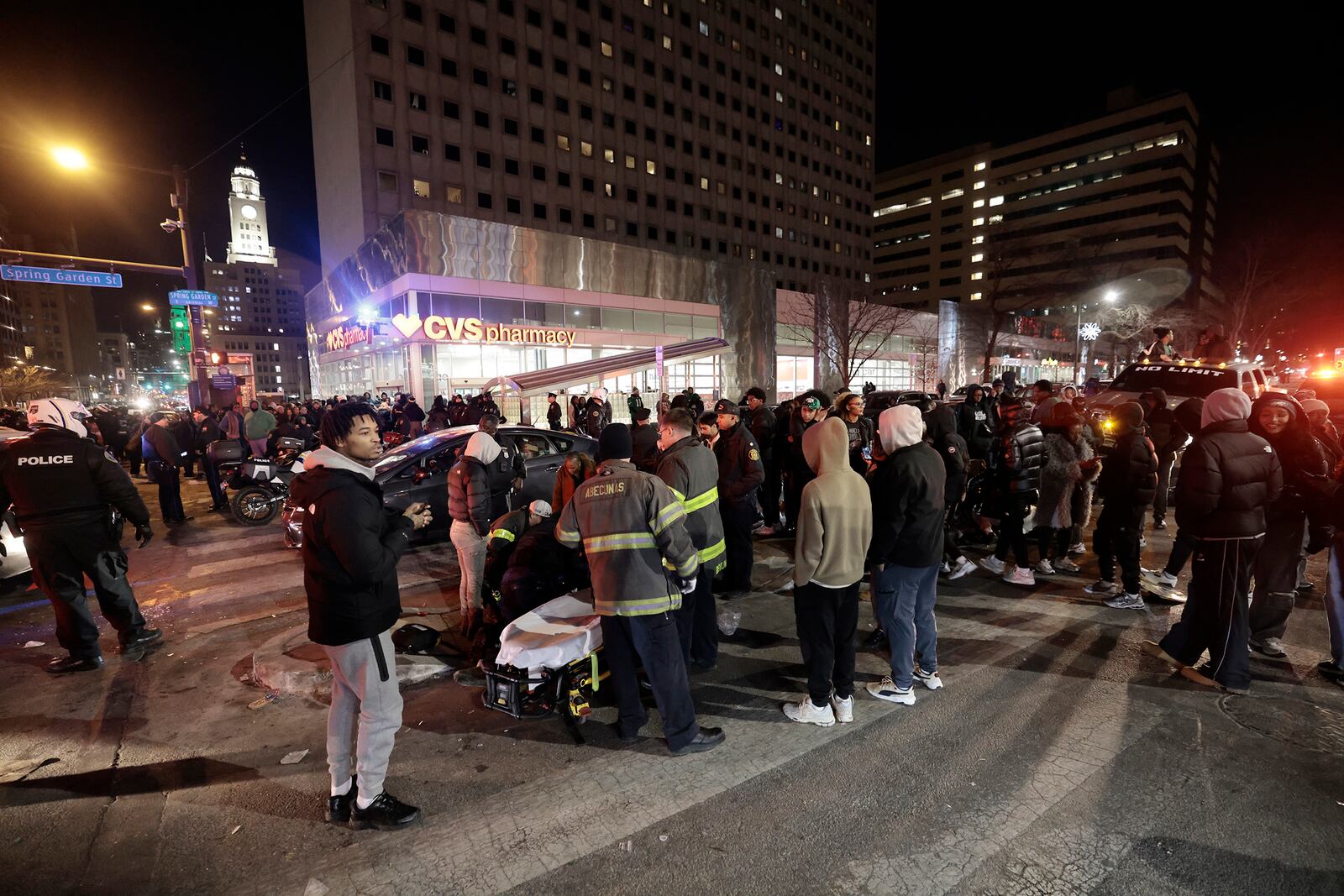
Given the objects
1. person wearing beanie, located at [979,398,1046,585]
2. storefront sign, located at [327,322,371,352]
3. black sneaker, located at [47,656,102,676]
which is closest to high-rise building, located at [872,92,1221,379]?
storefront sign, located at [327,322,371,352]

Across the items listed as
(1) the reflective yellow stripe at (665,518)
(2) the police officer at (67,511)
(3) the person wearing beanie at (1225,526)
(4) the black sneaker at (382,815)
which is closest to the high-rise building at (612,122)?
(2) the police officer at (67,511)

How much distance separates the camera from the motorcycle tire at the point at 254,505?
369 inches

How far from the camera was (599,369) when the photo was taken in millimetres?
25031

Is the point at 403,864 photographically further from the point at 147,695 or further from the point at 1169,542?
the point at 1169,542

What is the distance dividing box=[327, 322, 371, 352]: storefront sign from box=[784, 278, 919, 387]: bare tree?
22.6 metres

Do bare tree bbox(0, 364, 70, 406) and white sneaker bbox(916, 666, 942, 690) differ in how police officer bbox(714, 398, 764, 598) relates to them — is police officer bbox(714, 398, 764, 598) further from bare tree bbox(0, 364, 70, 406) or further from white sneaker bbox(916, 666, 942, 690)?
bare tree bbox(0, 364, 70, 406)

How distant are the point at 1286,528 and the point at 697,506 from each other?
473cm

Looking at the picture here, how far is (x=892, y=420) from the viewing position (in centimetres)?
388

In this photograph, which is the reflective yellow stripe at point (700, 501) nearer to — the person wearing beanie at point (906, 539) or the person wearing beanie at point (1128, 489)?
the person wearing beanie at point (906, 539)

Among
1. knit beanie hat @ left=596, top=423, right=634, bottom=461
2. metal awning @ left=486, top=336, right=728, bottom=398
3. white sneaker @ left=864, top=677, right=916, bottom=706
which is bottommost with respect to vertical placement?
white sneaker @ left=864, top=677, right=916, bottom=706

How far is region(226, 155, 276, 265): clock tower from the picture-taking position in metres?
132

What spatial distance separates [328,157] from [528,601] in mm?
49237

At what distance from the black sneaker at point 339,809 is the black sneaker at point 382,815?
1.2 inches

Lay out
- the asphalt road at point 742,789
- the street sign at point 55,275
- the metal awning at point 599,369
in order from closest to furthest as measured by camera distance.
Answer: the asphalt road at point 742,789 → the street sign at point 55,275 → the metal awning at point 599,369
